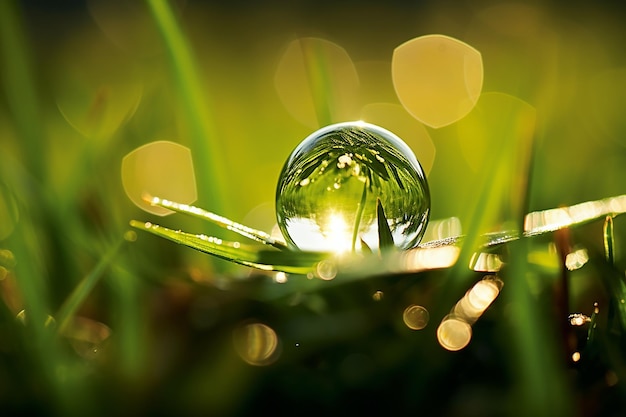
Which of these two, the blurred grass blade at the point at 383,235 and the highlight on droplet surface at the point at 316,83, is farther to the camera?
the highlight on droplet surface at the point at 316,83

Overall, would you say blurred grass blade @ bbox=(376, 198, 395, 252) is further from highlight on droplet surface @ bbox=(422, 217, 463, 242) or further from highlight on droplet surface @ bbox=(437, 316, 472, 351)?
highlight on droplet surface @ bbox=(422, 217, 463, 242)

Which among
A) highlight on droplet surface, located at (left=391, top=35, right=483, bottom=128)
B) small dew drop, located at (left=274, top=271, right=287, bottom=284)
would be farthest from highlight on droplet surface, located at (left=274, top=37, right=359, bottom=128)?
small dew drop, located at (left=274, top=271, right=287, bottom=284)

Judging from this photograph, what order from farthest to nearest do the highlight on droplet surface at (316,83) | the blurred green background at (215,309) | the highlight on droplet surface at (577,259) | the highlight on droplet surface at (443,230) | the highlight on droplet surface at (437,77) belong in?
1. the highlight on droplet surface at (437,77)
2. the highlight on droplet surface at (316,83)
3. the highlight on droplet surface at (443,230)
4. the highlight on droplet surface at (577,259)
5. the blurred green background at (215,309)

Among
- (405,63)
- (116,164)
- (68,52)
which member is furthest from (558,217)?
(68,52)

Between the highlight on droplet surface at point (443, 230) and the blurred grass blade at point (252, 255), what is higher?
the highlight on droplet surface at point (443, 230)

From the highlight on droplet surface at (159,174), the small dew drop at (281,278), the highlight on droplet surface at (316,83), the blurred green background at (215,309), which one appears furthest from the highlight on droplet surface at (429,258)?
the highlight on droplet surface at (159,174)

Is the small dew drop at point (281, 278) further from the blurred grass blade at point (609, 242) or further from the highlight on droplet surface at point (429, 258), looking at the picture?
the blurred grass blade at point (609, 242)
